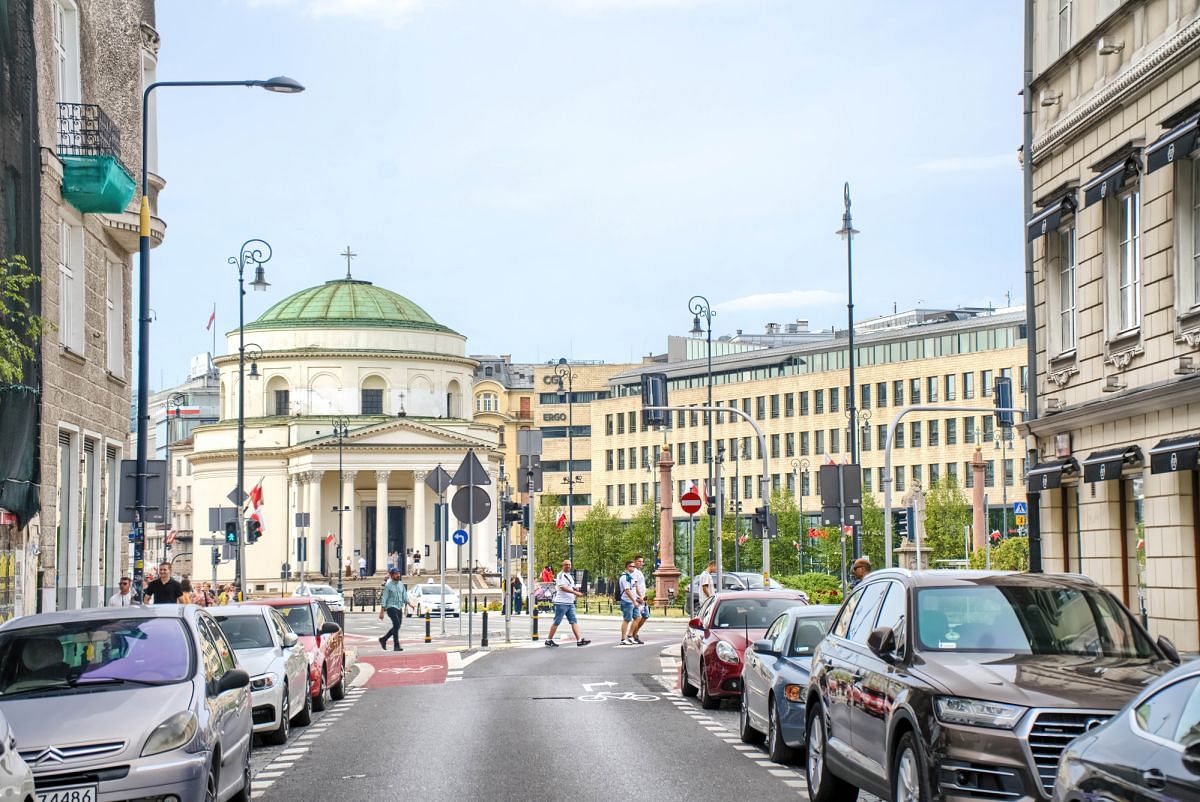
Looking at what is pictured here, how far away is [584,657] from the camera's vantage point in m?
35.4

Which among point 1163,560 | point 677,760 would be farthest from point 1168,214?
point 677,760

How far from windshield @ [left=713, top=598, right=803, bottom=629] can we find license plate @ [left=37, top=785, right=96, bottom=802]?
12710mm

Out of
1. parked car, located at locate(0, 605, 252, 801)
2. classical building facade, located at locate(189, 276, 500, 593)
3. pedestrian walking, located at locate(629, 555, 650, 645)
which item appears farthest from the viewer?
classical building facade, located at locate(189, 276, 500, 593)

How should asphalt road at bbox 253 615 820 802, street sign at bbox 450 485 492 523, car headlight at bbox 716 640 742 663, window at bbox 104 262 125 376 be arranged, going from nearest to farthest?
asphalt road at bbox 253 615 820 802, car headlight at bbox 716 640 742 663, street sign at bbox 450 485 492 523, window at bbox 104 262 125 376

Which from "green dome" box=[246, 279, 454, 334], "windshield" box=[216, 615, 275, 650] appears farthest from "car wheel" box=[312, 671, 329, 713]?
"green dome" box=[246, 279, 454, 334]

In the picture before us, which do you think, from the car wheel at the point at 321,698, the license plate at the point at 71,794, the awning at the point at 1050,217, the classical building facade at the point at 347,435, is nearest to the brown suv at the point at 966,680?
the license plate at the point at 71,794

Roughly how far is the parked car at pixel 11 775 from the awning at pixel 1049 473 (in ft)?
61.8

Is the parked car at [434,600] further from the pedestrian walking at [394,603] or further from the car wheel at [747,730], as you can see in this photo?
Result: the car wheel at [747,730]

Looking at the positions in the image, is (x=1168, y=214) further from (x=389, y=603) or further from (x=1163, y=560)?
(x=389, y=603)

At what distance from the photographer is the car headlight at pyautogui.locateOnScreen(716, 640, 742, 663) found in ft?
70.8

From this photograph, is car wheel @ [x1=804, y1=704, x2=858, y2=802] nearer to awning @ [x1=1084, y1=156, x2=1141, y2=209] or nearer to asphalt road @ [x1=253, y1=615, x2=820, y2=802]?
asphalt road @ [x1=253, y1=615, x2=820, y2=802]

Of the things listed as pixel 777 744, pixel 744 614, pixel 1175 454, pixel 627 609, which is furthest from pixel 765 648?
pixel 627 609

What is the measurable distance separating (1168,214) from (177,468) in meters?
162

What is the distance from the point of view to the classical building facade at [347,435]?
11156cm
